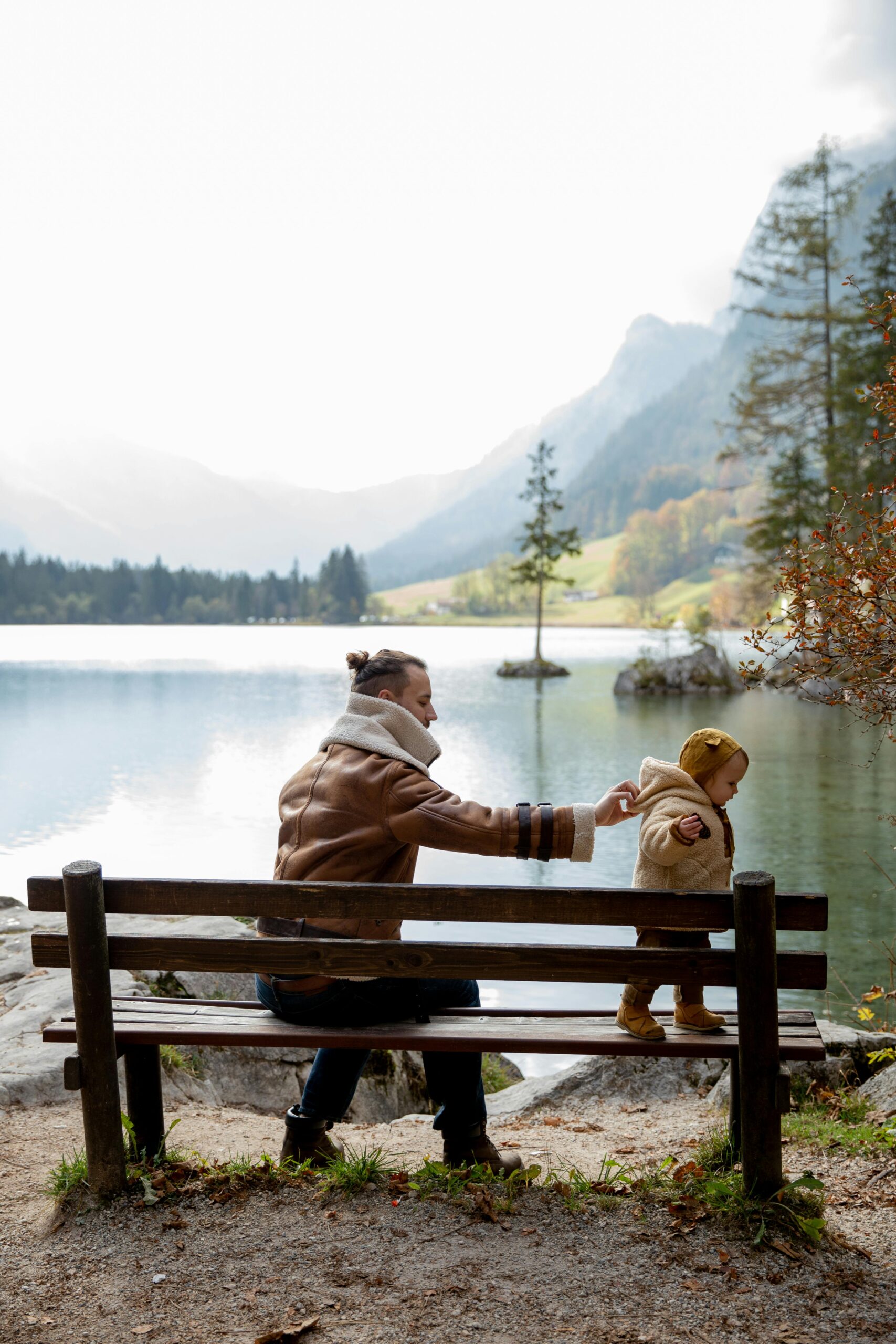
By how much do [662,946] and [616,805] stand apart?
20.0 inches

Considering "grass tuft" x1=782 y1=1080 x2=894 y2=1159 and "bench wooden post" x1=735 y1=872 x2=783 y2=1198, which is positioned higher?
"bench wooden post" x1=735 y1=872 x2=783 y2=1198

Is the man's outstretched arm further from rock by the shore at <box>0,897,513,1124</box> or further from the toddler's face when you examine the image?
rock by the shore at <box>0,897,513,1124</box>

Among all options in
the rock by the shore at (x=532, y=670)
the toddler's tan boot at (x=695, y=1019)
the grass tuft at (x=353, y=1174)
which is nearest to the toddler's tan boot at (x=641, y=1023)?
the toddler's tan boot at (x=695, y=1019)

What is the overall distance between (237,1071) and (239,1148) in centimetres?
157

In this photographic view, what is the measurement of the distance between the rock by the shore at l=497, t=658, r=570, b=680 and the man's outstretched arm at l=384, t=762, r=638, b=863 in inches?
2103

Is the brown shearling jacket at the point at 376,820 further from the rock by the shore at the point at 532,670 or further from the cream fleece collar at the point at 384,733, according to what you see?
the rock by the shore at the point at 532,670

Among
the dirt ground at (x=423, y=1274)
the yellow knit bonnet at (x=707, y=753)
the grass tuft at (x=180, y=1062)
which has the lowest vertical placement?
the grass tuft at (x=180, y=1062)

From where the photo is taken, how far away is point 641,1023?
3.77 m

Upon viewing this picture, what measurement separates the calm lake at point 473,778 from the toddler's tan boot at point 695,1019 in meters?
1.35

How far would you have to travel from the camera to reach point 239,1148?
4.85 metres

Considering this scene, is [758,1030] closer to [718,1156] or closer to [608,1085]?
[718,1156]

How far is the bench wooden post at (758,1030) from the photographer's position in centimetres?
345

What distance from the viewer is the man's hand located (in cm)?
384

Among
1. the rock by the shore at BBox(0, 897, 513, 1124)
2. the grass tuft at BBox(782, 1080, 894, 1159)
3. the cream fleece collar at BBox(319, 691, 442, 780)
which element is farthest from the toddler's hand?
the rock by the shore at BBox(0, 897, 513, 1124)
